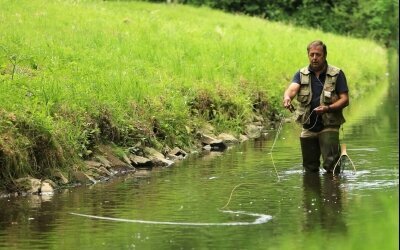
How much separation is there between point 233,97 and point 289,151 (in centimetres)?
286

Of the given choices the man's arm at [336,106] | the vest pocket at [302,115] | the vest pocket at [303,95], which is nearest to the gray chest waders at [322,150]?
the vest pocket at [302,115]

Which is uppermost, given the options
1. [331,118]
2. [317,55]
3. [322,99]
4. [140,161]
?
[317,55]

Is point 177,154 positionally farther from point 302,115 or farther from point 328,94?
point 328,94

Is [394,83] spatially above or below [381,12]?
below

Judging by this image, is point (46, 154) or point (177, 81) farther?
point (177, 81)

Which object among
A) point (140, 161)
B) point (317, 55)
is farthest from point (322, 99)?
point (140, 161)

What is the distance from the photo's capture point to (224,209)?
11.5m

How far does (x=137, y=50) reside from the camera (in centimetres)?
2064

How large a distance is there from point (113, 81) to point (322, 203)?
5.70 metres

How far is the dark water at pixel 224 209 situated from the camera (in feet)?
31.7

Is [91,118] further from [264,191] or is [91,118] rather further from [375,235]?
[375,235]

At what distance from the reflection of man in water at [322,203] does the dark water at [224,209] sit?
12 millimetres

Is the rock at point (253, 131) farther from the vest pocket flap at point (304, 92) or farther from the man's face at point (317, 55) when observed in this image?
the man's face at point (317, 55)

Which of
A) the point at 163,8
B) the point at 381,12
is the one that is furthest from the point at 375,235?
the point at 381,12
